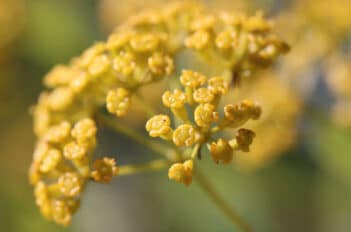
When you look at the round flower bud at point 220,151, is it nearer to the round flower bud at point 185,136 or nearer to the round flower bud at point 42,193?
the round flower bud at point 185,136

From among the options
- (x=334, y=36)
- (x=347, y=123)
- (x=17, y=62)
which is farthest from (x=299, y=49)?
(x=17, y=62)

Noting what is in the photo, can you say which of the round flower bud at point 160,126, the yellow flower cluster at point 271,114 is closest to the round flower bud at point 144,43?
the round flower bud at point 160,126

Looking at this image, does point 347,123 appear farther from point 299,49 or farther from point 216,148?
point 216,148

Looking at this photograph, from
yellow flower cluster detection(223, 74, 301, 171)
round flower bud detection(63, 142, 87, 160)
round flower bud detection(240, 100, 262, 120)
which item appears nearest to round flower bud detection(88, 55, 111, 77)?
round flower bud detection(63, 142, 87, 160)

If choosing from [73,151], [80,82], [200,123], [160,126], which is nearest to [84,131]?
[73,151]

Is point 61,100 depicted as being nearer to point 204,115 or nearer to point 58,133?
point 58,133
